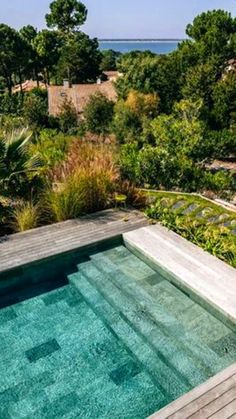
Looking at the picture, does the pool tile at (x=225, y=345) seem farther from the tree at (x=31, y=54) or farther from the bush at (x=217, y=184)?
the tree at (x=31, y=54)

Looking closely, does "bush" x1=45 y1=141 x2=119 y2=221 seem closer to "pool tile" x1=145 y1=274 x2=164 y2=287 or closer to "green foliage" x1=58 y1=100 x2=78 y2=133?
"pool tile" x1=145 y1=274 x2=164 y2=287

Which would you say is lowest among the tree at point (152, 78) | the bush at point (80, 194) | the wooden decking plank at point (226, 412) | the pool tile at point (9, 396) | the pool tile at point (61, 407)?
the pool tile at point (9, 396)

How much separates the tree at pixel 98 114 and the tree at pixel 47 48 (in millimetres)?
22898

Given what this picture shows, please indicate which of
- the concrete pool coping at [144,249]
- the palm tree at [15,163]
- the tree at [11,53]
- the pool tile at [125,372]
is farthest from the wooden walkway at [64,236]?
the tree at [11,53]

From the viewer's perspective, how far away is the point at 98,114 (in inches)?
873

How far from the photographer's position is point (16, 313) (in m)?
4.68

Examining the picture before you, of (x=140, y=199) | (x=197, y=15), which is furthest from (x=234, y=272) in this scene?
(x=197, y=15)

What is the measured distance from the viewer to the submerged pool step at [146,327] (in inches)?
144

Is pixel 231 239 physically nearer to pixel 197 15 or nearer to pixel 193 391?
pixel 193 391

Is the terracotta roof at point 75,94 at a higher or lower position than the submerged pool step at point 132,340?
higher

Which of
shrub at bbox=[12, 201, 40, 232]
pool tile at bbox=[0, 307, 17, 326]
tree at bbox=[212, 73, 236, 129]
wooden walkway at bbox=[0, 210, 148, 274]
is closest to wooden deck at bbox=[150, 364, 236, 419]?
pool tile at bbox=[0, 307, 17, 326]

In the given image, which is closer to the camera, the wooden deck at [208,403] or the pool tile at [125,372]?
the wooden deck at [208,403]

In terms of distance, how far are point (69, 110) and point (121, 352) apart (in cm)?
2118

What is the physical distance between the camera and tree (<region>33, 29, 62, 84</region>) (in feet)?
136
